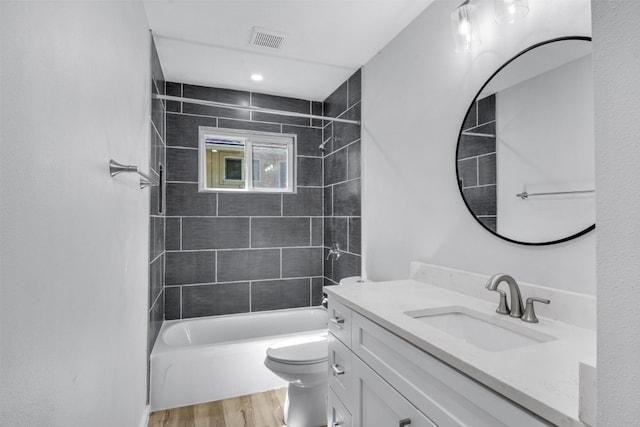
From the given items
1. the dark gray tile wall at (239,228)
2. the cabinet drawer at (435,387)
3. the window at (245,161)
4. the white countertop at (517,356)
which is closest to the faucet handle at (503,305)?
the white countertop at (517,356)

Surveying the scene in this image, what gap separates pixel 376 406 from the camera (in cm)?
119

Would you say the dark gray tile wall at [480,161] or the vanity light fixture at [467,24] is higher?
the vanity light fixture at [467,24]

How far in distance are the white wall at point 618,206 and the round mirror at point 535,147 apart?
0.68 meters

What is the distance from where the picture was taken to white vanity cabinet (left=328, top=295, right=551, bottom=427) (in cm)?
76

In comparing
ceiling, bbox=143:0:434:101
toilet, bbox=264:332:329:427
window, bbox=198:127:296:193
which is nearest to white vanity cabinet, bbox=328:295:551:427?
toilet, bbox=264:332:329:427

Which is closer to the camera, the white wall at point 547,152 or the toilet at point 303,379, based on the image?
the white wall at point 547,152

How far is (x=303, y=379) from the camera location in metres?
1.98

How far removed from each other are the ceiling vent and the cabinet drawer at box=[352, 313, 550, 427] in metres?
1.91

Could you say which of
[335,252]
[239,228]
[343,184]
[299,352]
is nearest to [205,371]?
[299,352]

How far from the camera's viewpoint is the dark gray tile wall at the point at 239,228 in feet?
9.77

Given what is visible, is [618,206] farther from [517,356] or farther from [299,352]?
[299,352]

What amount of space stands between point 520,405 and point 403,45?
203 centimetres

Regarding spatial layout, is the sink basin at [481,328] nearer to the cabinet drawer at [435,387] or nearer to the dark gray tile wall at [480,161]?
the cabinet drawer at [435,387]

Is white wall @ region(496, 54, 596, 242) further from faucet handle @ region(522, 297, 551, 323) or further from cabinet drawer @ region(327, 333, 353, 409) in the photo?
cabinet drawer @ region(327, 333, 353, 409)
